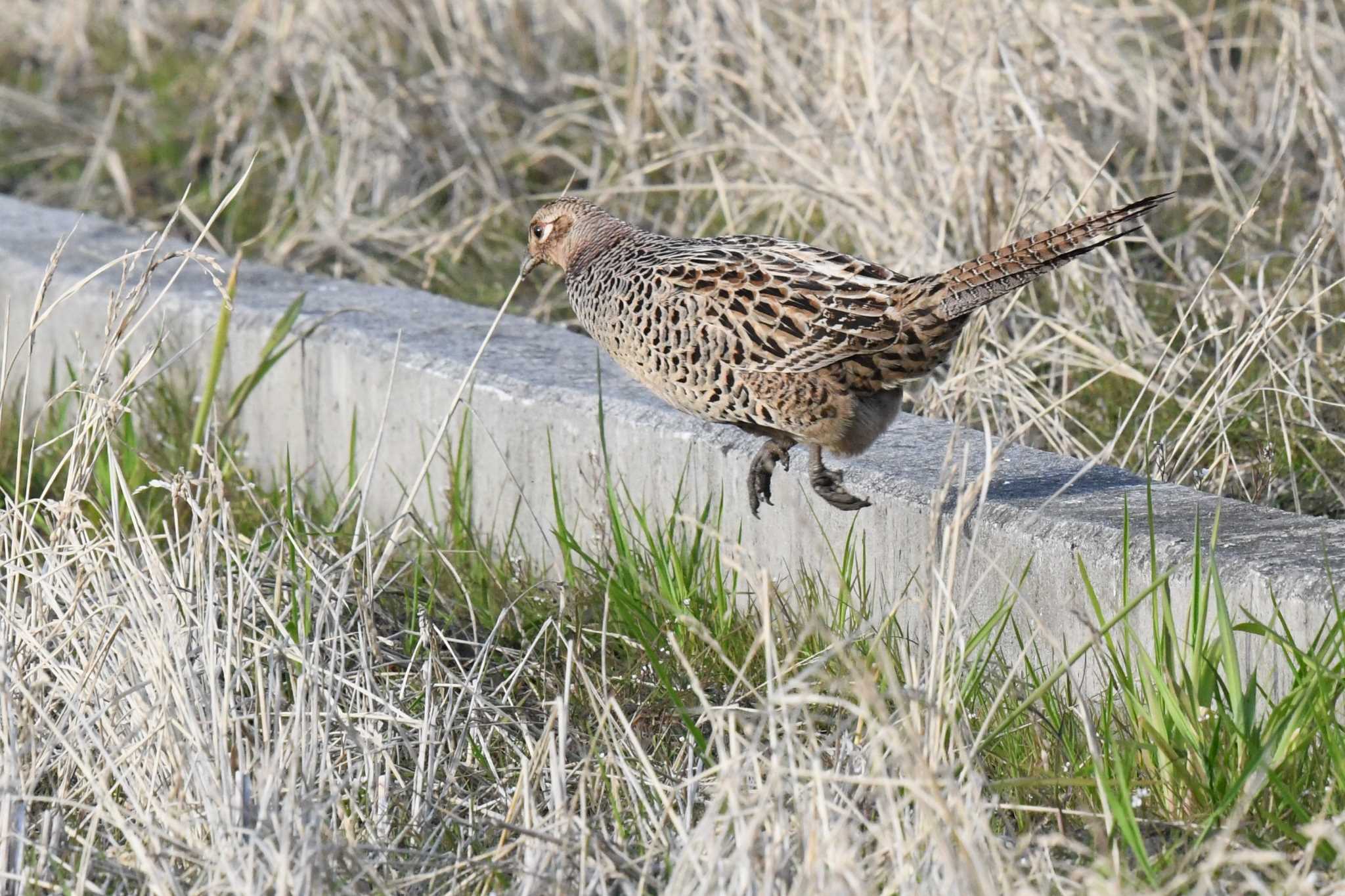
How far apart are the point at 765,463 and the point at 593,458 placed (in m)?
0.40

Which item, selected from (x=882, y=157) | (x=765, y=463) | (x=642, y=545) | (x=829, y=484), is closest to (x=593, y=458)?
(x=642, y=545)

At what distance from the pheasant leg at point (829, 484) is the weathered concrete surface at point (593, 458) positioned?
4 cm

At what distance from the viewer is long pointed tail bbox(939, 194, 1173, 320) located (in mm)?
3188

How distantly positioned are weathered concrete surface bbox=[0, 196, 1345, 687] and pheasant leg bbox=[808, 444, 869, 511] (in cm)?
4

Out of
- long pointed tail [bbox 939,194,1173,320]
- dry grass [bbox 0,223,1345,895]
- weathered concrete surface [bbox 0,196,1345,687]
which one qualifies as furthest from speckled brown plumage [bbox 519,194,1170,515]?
dry grass [bbox 0,223,1345,895]

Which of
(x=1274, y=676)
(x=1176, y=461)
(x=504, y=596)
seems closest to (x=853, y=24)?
(x=1176, y=461)

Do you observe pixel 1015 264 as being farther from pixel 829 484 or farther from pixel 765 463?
pixel 765 463

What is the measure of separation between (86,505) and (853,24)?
261 centimetres

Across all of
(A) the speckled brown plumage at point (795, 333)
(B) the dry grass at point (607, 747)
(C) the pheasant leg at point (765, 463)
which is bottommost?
(B) the dry grass at point (607, 747)

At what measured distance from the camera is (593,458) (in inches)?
152

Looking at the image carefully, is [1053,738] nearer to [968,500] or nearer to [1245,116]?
[968,500]

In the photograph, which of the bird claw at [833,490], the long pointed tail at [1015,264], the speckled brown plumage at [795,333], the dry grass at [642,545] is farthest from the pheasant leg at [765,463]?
the long pointed tail at [1015,264]

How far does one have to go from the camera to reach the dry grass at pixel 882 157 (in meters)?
A: 4.21

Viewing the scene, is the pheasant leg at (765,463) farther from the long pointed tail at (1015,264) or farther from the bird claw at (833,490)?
the long pointed tail at (1015,264)
